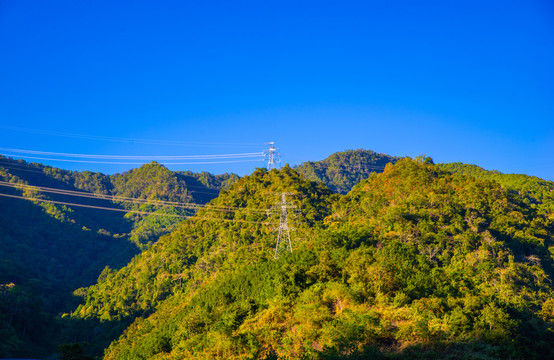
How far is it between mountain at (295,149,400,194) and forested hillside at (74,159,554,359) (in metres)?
47.0

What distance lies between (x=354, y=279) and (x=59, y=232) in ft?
277

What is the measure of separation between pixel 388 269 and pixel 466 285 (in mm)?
4981

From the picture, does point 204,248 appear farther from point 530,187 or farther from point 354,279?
point 530,187

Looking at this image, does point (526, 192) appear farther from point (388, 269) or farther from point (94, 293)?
point (94, 293)

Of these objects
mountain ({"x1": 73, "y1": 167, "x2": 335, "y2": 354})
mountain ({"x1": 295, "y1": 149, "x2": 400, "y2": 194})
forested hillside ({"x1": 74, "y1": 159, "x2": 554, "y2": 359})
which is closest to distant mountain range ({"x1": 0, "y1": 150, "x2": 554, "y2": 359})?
forested hillside ({"x1": 74, "y1": 159, "x2": 554, "y2": 359})

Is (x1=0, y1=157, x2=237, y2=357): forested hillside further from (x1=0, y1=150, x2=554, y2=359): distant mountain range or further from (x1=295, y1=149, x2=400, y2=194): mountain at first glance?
(x1=295, y1=149, x2=400, y2=194): mountain

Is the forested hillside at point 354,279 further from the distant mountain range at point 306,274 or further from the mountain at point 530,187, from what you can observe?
the mountain at point 530,187

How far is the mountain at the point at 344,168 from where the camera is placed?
111562 mm

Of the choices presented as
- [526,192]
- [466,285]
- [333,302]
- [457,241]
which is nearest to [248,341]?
[333,302]

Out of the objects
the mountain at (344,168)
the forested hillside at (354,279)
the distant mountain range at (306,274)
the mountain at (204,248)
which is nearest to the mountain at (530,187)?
the distant mountain range at (306,274)

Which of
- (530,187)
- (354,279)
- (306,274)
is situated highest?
(530,187)

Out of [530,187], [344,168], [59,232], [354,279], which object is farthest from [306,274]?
[344,168]

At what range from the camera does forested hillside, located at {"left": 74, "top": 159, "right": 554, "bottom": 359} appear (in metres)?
15.8

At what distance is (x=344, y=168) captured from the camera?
120 metres
